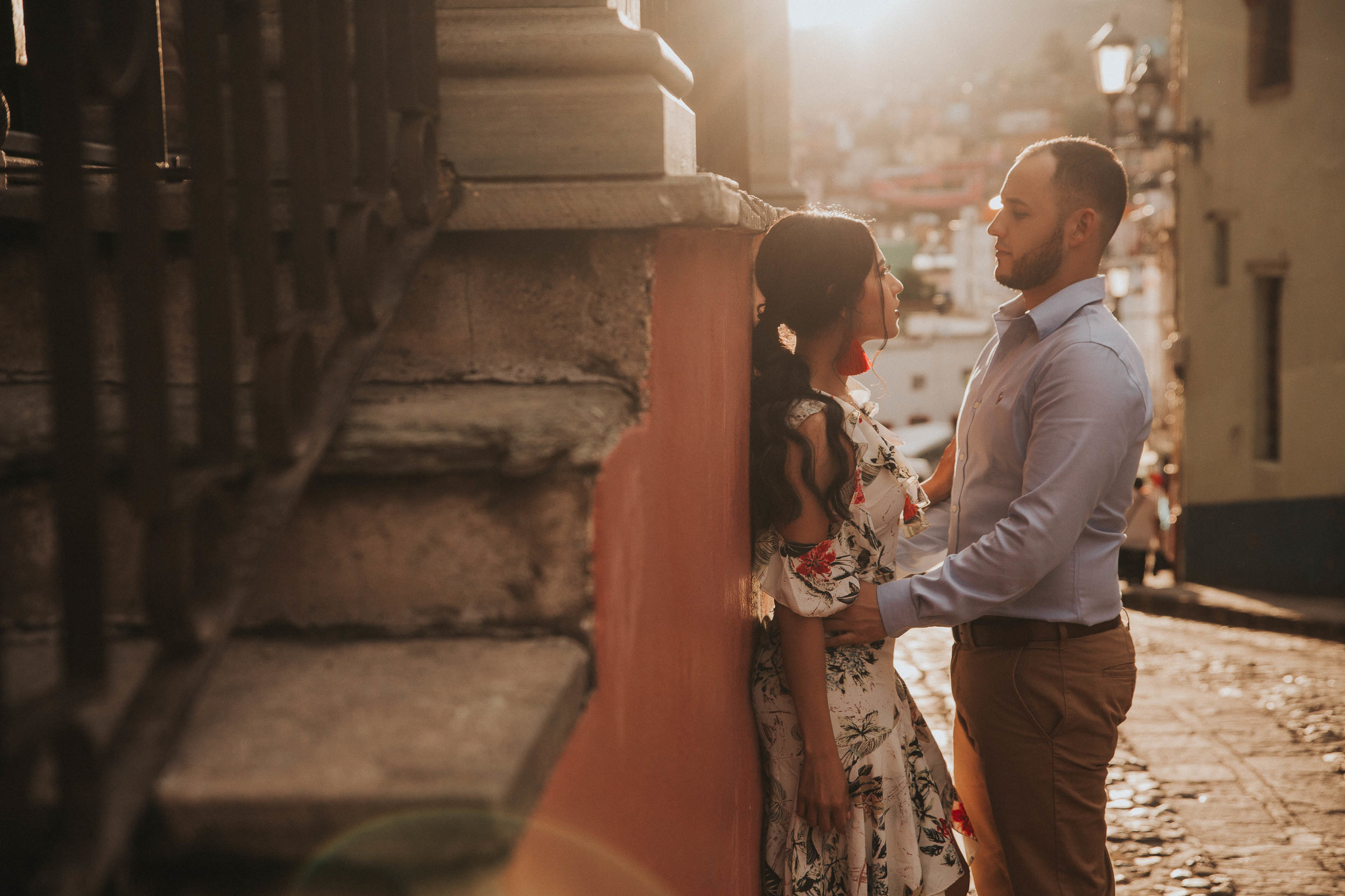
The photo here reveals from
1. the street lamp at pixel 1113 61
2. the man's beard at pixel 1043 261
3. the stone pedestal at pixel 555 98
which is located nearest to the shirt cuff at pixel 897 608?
the man's beard at pixel 1043 261

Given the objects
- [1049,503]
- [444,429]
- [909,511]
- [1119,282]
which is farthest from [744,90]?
[1119,282]

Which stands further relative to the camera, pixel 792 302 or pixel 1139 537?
pixel 1139 537

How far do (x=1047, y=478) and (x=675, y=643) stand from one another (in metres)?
1.10

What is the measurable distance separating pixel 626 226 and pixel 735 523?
0.94m

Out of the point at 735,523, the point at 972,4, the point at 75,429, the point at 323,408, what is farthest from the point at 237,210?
the point at 972,4

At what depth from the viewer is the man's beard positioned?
9.20 feet

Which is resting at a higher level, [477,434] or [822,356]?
[822,356]

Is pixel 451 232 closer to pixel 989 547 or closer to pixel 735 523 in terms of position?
pixel 735 523

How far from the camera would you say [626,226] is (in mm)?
1609

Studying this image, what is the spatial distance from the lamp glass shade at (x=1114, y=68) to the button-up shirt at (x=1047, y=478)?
34.5ft

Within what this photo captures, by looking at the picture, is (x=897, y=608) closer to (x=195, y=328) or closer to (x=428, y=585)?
(x=428, y=585)

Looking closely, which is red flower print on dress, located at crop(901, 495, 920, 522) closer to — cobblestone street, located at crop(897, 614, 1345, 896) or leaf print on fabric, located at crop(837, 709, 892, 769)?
leaf print on fabric, located at crop(837, 709, 892, 769)

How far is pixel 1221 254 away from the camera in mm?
14461

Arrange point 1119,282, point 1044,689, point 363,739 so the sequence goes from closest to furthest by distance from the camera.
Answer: point 363,739, point 1044,689, point 1119,282
